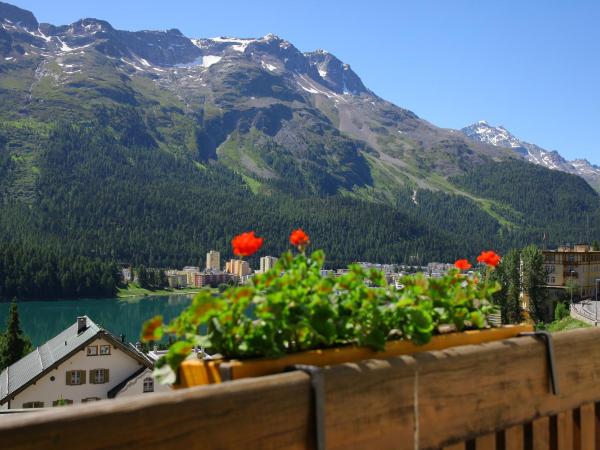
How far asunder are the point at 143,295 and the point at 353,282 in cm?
14514

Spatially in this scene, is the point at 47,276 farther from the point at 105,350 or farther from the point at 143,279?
the point at 105,350

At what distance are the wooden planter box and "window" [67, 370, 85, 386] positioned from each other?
95.6 ft

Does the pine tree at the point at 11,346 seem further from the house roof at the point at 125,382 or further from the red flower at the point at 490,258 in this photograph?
the red flower at the point at 490,258

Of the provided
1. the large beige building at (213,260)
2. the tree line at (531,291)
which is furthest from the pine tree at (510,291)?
the large beige building at (213,260)

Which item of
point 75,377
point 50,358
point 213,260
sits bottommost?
point 75,377

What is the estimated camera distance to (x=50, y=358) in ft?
103

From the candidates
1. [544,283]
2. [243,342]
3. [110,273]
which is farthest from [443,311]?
[110,273]

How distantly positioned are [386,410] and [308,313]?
416mm

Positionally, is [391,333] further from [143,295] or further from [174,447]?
[143,295]

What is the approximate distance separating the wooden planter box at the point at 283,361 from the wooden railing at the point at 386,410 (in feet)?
0.31

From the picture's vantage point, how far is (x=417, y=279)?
315 centimetres

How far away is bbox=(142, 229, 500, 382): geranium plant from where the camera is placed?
2344 millimetres

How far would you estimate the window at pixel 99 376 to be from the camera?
29.8 metres

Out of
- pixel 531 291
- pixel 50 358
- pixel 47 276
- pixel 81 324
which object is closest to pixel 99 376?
pixel 50 358
